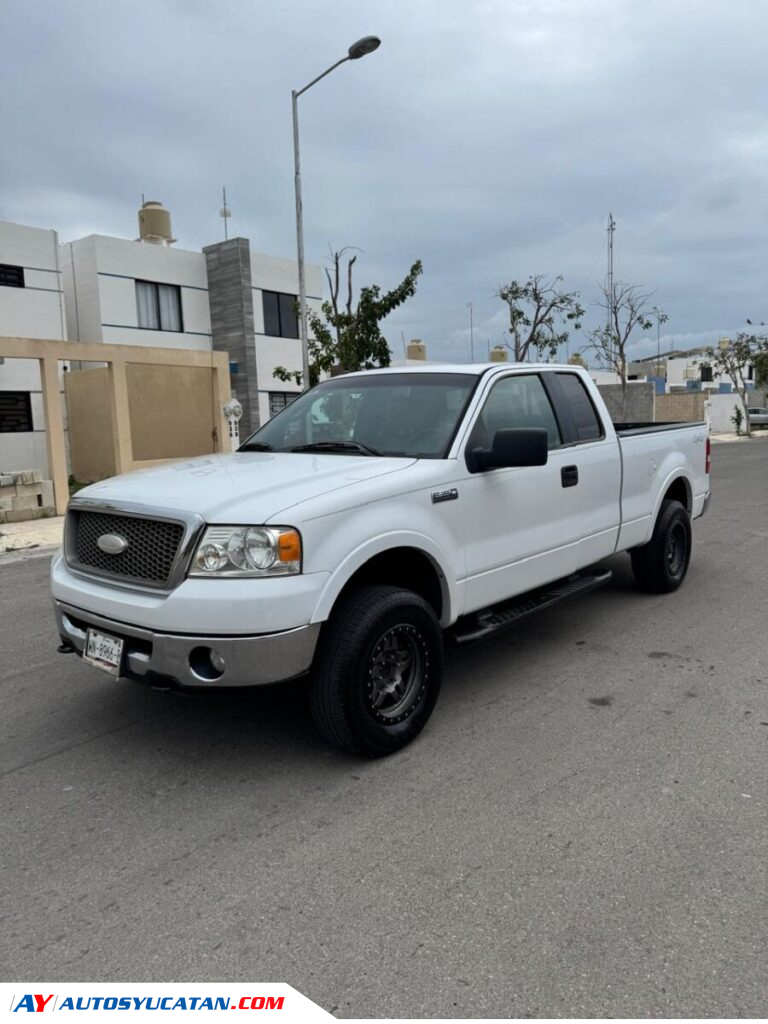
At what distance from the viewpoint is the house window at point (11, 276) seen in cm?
1847

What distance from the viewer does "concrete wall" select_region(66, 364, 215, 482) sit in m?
19.8

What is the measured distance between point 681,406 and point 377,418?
3934 centimetres

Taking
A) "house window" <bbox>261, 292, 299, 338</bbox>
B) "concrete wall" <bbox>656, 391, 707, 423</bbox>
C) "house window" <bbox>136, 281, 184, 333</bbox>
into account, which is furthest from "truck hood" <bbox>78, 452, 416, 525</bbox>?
"concrete wall" <bbox>656, 391, 707, 423</bbox>

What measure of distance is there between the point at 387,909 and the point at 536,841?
68 centimetres

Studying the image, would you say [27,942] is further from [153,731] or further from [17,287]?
[17,287]

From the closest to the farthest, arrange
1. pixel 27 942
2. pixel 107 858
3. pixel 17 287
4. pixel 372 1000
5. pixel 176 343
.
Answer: pixel 372 1000, pixel 27 942, pixel 107 858, pixel 17 287, pixel 176 343

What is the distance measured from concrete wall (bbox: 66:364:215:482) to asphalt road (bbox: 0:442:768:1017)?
52.1ft

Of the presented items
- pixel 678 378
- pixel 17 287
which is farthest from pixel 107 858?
pixel 678 378

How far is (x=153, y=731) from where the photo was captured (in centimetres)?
405

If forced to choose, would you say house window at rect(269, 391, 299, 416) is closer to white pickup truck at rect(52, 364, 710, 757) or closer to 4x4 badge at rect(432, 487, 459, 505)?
white pickup truck at rect(52, 364, 710, 757)

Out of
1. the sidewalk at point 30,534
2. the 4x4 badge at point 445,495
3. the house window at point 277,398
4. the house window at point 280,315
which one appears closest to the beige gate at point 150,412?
the sidewalk at point 30,534

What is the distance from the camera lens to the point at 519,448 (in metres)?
4.06

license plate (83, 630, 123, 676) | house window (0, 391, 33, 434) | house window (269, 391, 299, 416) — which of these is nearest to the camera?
license plate (83, 630, 123, 676)

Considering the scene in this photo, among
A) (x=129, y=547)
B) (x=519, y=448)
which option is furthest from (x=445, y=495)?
(x=129, y=547)
